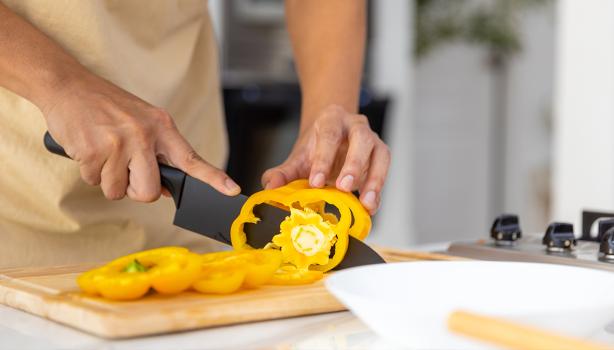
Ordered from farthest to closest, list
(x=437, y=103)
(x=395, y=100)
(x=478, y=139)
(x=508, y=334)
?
(x=478, y=139)
(x=437, y=103)
(x=395, y=100)
(x=508, y=334)

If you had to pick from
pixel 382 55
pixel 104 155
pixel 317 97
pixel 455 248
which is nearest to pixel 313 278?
pixel 104 155

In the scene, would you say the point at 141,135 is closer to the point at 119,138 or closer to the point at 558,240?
the point at 119,138

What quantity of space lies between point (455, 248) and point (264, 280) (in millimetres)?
478

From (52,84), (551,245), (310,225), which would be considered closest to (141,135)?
(52,84)

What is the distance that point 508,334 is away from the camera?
551mm

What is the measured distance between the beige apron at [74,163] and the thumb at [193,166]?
27 cm

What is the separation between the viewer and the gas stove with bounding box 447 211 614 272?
116cm

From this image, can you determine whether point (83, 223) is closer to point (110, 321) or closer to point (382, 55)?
point (110, 321)

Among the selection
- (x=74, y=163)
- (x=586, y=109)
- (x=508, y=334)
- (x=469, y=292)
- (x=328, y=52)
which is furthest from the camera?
(x=586, y=109)

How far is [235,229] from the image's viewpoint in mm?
1160

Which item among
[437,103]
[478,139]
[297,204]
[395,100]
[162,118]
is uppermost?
[437,103]

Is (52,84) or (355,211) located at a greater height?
(52,84)

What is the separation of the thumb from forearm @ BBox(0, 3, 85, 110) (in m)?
0.15

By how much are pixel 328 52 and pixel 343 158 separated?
0.26 metres
